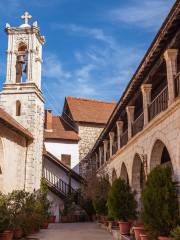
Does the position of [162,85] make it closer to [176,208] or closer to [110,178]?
[176,208]

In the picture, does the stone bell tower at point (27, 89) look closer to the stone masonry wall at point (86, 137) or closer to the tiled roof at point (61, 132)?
the tiled roof at point (61, 132)

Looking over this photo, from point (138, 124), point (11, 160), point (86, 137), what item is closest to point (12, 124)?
point (11, 160)

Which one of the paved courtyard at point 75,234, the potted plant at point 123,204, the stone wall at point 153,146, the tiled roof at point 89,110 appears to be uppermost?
the tiled roof at point 89,110

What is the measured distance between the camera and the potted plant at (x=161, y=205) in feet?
28.8

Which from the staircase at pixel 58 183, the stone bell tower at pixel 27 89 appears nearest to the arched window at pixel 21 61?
the stone bell tower at pixel 27 89

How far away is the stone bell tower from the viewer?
21586mm

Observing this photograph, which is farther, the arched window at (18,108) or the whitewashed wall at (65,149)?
the whitewashed wall at (65,149)

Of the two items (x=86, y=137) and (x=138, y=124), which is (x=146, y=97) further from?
(x=86, y=137)

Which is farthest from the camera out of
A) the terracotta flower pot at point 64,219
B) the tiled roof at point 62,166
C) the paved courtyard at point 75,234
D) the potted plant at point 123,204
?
the tiled roof at point 62,166

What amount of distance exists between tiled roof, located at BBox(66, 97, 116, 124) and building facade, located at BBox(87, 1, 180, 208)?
15.2m

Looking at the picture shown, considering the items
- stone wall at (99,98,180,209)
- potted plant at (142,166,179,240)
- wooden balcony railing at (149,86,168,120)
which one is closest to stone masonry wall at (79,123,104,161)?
stone wall at (99,98,180,209)

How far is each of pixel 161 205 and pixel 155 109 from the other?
405 cm

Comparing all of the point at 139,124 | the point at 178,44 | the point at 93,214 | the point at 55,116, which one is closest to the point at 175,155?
the point at 178,44

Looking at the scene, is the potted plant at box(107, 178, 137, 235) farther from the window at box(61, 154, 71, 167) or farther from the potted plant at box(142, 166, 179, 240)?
the window at box(61, 154, 71, 167)
